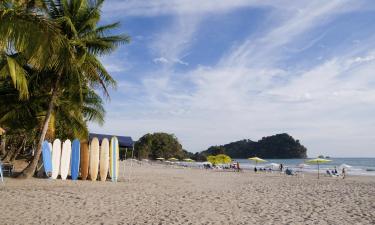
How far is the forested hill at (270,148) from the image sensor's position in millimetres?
139600

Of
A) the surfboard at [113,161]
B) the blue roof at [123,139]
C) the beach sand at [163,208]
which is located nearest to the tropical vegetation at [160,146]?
the blue roof at [123,139]

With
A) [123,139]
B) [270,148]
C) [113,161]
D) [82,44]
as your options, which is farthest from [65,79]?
[270,148]

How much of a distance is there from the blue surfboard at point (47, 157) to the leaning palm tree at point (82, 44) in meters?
0.80

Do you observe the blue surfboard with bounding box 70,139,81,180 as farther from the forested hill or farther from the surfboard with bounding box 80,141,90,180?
the forested hill

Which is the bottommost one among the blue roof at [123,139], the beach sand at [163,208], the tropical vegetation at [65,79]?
the beach sand at [163,208]

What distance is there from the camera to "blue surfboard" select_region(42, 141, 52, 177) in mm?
16094

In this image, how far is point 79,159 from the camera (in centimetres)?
1641

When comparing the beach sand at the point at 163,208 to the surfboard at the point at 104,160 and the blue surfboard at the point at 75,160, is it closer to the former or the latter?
the blue surfboard at the point at 75,160

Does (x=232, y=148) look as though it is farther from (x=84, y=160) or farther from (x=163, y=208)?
(x=163, y=208)

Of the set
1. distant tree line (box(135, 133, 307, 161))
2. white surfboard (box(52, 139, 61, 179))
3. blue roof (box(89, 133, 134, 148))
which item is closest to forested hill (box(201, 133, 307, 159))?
distant tree line (box(135, 133, 307, 161))

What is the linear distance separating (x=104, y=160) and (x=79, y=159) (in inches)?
41.2

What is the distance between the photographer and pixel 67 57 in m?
6.54

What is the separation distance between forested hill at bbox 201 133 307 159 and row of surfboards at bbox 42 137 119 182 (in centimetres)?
11603

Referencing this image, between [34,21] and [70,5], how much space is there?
396 inches
